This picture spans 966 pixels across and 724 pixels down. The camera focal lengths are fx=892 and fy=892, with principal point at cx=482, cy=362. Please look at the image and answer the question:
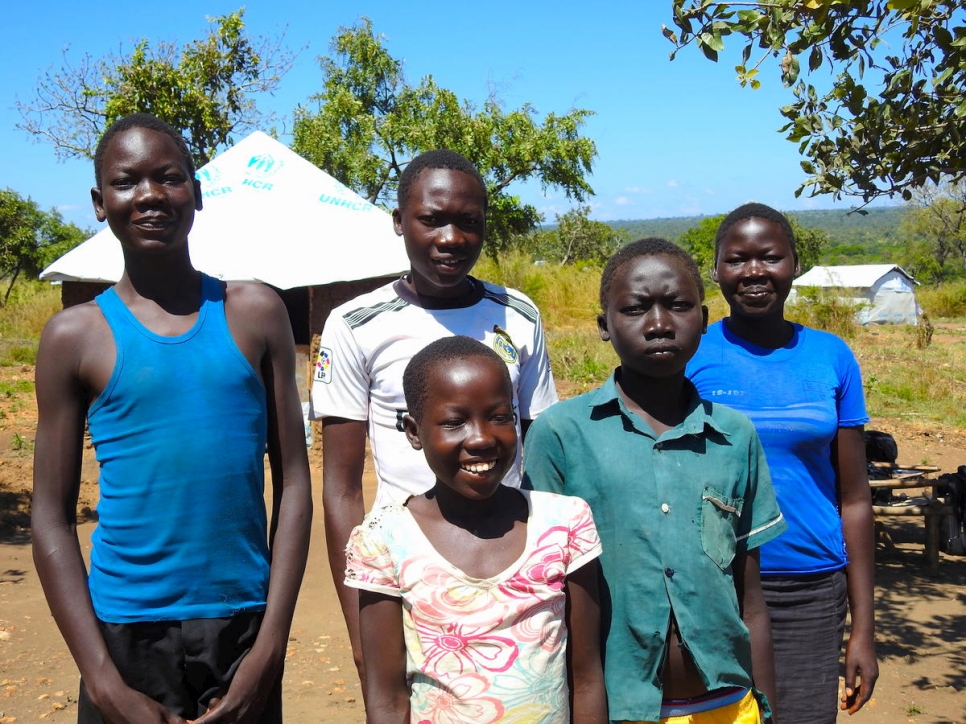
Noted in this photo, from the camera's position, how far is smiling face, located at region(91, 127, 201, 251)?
1.87 meters

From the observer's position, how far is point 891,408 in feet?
39.5

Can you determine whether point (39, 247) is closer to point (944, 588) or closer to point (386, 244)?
point (386, 244)

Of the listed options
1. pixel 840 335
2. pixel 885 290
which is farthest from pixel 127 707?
pixel 885 290

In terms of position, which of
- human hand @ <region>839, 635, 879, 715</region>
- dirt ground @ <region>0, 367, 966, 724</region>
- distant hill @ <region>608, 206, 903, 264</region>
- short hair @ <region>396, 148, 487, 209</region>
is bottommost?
dirt ground @ <region>0, 367, 966, 724</region>

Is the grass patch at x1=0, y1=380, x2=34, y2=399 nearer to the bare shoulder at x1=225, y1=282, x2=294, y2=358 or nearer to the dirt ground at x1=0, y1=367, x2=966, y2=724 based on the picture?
the dirt ground at x1=0, y1=367, x2=966, y2=724

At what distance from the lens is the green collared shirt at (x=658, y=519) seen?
1.80 metres

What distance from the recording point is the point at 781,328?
2391 mm

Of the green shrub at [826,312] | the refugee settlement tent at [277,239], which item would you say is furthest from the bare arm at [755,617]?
the green shrub at [826,312]

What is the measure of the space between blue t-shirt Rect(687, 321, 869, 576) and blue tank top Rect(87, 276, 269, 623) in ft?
3.97

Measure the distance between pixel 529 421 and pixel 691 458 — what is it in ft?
1.65

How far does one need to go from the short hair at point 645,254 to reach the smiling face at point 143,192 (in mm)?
936

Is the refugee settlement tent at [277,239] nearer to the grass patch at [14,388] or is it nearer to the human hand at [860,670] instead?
the grass patch at [14,388]

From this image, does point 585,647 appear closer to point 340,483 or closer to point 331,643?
→ point 340,483

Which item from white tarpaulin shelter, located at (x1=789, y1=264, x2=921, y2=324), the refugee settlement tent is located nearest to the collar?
the refugee settlement tent
